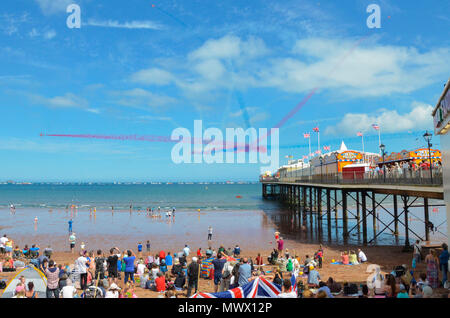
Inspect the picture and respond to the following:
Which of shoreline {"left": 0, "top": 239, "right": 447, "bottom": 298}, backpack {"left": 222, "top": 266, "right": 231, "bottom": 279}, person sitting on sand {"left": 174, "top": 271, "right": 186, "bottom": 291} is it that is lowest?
shoreline {"left": 0, "top": 239, "right": 447, "bottom": 298}

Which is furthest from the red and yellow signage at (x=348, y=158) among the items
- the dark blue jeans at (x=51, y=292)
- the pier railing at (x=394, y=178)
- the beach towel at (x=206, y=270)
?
the dark blue jeans at (x=51, y=292)

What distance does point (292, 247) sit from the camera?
21.7m

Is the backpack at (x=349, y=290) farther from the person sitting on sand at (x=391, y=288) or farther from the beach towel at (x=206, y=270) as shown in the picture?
the beach towel at (x=206, y=270)

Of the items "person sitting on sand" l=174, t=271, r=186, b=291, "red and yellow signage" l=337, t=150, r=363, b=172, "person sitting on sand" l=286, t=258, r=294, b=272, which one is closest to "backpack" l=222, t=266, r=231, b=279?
"person sitting on sand" l=174, t=271, r=186, b=291

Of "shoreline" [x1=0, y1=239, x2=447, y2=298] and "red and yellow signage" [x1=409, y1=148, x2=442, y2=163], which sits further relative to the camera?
"red and yellow signage" [x1=409, y1=148, x2=442, y2=163]

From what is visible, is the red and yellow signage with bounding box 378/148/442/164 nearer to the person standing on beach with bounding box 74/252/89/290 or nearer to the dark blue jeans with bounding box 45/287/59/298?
the person standing on beach with bounding box 74/252/89/290

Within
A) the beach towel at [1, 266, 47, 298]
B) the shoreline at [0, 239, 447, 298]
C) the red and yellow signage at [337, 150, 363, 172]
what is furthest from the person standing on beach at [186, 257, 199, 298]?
the red and yellow signage at [337, 150, 363, 172]

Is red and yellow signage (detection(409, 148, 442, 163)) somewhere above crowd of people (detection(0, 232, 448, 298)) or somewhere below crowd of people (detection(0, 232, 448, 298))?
above

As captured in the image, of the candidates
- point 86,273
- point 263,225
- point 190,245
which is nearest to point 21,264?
point 86,273

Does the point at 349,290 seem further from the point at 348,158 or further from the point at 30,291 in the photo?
the point at 348,158

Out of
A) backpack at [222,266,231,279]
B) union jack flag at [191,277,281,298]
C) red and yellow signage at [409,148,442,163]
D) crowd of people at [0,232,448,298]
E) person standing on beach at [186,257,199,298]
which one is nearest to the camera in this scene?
union jack flag at [191,277,281,298]

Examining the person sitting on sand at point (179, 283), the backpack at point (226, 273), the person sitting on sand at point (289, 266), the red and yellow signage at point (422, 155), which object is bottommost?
the person sitting on sand at point (289, 266)

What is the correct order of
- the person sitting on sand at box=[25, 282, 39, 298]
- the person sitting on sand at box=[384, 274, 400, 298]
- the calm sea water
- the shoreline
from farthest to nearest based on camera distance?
the calm sea water < the shoreline < the person sitting on sand at box=[25, 282, 39, 298] < the person sitting on sand at box=[384, 274, 400, 298]

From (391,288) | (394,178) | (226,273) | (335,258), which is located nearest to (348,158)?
(394,178)
